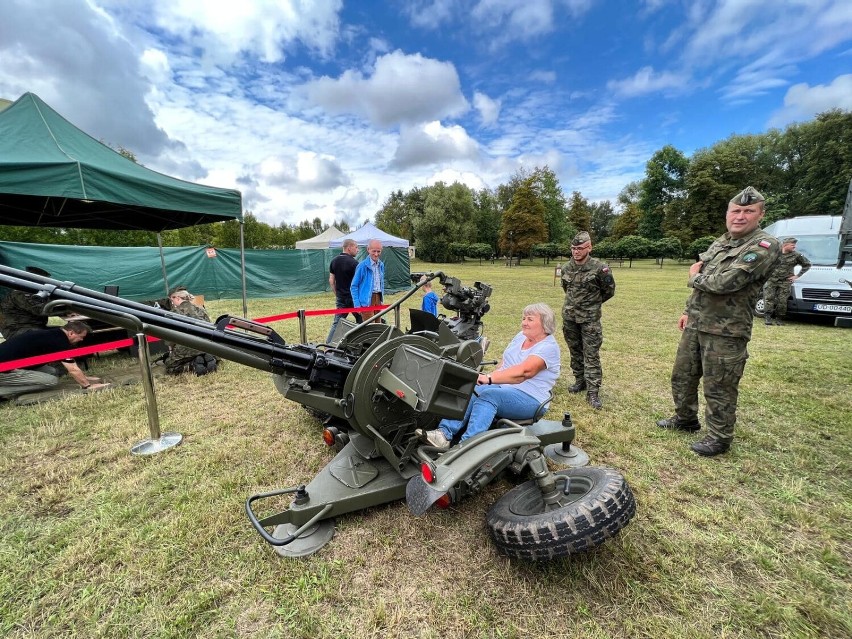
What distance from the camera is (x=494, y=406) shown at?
3.07 meters

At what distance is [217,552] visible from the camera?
94.8 inches

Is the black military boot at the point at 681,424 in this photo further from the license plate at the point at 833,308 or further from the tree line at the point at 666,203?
the tree line at the point at 666,203

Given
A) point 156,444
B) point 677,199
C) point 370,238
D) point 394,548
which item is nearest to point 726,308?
point 394,548

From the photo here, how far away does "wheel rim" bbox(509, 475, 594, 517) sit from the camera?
7.68ft

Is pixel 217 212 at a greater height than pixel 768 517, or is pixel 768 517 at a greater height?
pixel 217 212

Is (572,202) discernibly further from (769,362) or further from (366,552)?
(366,552)

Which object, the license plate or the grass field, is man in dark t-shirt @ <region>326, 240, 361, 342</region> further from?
the license plate

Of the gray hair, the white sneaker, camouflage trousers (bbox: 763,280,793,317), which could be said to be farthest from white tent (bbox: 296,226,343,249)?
the white sneaker

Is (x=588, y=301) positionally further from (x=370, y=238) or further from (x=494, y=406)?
(x=370, y=238)

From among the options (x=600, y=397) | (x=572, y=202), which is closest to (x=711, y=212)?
(x=572, y=202)

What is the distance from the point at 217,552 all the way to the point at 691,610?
2.82 metres

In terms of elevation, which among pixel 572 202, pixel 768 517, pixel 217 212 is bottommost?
pixel 768 517

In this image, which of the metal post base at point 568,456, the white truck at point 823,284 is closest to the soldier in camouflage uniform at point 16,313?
the metal post base at point 568,456

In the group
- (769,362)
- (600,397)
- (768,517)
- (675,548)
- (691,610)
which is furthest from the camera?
(769,362)
